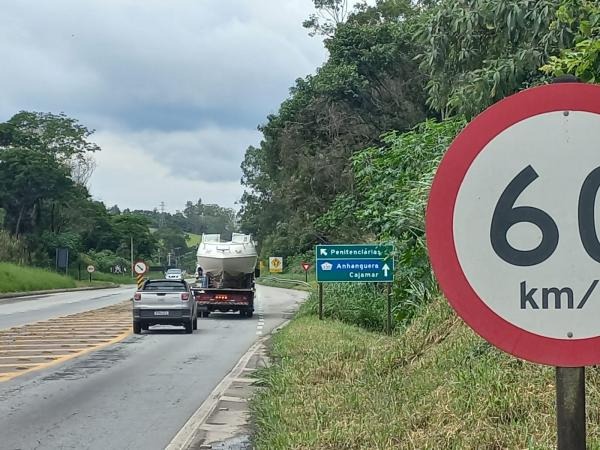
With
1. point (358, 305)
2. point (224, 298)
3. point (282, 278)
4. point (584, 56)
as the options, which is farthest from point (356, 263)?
point (282, 278)

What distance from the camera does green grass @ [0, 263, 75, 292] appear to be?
2002 inches

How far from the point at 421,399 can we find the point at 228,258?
23.3 metres

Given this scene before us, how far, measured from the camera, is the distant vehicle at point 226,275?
29422mm

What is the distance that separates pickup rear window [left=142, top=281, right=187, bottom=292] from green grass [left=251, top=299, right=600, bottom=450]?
12517 millimetres

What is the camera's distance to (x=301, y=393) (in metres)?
8.65

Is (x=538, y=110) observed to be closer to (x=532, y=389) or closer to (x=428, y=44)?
(x=532, y=389)

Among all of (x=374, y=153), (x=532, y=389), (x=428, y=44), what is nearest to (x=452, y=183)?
(x=532, y=389)

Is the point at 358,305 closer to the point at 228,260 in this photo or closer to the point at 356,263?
the point at 356,263

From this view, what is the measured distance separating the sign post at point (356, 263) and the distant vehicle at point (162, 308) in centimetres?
444

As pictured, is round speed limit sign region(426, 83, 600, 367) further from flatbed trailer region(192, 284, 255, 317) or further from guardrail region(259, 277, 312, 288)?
guardrail region(259, 277, 312, 288)

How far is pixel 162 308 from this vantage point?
22141 mm

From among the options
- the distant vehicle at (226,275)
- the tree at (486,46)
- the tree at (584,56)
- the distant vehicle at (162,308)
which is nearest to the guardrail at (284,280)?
the distant vehicle at (226,275)

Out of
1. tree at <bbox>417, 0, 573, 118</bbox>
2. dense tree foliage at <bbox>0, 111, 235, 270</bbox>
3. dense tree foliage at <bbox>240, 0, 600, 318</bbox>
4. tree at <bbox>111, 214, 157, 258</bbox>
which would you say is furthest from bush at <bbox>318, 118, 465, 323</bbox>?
tree at <bbox>111, 214, 157, 258</bbox>

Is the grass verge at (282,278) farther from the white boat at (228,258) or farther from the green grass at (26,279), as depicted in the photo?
the white boat at (228,258)
